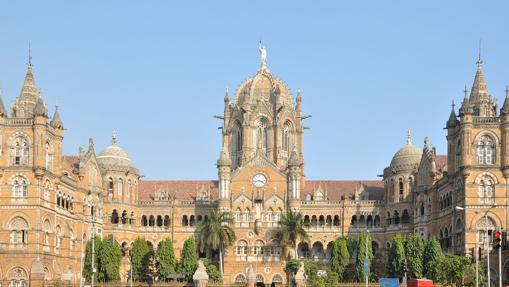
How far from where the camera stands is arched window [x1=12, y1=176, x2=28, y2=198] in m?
109

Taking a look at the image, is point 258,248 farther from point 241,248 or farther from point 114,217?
point 114,217

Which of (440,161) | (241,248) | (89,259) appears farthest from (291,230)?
(89,259)

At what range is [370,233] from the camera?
458 ft

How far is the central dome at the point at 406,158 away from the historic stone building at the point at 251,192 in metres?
0.21

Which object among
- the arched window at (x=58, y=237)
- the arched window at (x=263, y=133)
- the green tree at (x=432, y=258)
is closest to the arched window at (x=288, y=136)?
the arched window at (x=263, y=133)

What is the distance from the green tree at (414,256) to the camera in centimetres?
11231

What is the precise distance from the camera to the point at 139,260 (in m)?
125

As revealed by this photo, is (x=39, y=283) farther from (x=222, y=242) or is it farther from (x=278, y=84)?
(x=278, y=84)

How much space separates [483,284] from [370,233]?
4253 cm

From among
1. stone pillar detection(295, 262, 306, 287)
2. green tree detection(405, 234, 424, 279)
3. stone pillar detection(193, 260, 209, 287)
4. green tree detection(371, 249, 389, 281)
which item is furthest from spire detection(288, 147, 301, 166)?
green tree detection(405, 234, 424, 279)

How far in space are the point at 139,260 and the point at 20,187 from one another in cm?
2238

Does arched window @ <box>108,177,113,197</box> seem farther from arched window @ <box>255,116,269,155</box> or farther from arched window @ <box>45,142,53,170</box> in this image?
arched window @ <box>45,142,53,170</box>

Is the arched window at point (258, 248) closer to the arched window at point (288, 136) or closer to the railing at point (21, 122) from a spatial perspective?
the arched window at point (288, 136)

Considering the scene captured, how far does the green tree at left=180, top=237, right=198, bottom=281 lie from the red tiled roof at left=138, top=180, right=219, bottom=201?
2111cm
